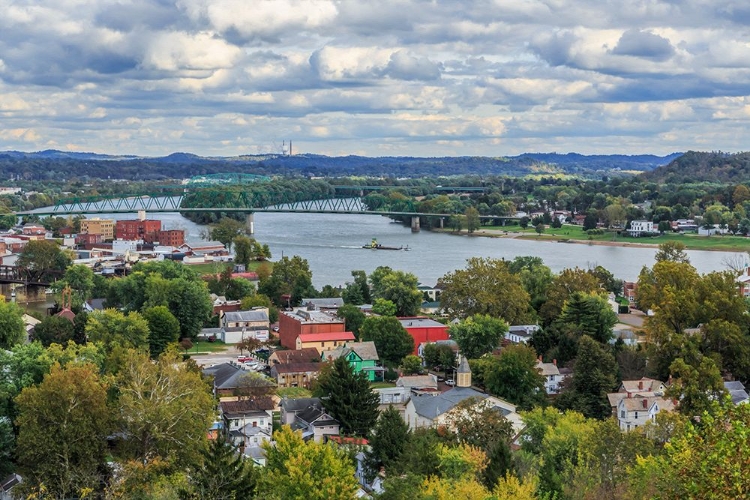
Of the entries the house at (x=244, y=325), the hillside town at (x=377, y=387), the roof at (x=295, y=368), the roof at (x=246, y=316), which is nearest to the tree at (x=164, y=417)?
the hillside town at (x=377, y=387)

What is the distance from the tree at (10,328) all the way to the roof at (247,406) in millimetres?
6012

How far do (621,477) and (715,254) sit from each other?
131 ft

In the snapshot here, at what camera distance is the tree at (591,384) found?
1820 cm

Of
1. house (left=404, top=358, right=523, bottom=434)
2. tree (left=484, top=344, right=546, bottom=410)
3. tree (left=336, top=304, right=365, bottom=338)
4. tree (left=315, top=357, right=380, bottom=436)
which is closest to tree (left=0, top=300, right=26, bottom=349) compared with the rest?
tree (left=336, top=304, right=365, bottom=338)

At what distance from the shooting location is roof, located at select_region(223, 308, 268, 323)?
2675 centimetres

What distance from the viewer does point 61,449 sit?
1338cm

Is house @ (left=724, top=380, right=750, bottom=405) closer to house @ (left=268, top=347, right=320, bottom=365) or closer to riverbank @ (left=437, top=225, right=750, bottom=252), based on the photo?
house @ (left=268, top=347, right=320, bottom=365)

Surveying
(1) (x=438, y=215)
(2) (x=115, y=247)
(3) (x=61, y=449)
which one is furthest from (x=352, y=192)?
(3) (x=61, y=449)

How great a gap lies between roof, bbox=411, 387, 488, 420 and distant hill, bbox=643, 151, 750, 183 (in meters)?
93.5

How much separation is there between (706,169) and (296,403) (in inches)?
4277

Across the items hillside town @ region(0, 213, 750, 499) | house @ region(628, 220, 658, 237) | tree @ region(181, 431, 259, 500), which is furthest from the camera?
house @ region(628, 220, 658, 237)

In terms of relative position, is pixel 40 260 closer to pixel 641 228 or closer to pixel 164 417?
pixel 164 417

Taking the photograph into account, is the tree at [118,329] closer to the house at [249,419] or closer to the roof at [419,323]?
the house at [249,419]

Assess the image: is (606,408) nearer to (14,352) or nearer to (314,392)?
(314,392)
